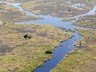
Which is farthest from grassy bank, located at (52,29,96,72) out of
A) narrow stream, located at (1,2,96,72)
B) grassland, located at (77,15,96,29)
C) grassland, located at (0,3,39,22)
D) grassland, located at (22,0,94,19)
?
grassland, located at (0,3,39,22)

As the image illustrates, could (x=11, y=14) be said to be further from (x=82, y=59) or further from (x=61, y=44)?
(x=82, y=59)

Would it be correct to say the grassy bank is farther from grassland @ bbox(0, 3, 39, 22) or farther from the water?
grassland @ bbox(0, 3, 39, 22)

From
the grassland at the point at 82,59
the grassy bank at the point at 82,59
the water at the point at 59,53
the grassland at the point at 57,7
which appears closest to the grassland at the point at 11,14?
the grassland at the point at 57,7

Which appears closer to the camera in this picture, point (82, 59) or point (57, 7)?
point (82, 59)

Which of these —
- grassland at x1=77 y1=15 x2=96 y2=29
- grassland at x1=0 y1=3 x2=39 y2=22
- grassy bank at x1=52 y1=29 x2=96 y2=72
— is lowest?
grassy bank at x1=52 y1=29 x2=96 y2=72

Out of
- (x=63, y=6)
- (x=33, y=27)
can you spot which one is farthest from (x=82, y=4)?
(x=33, y=27)

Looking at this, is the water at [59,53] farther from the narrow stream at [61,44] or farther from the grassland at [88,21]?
the grassland at [88,21]

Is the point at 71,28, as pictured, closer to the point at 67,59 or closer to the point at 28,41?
the point at 28,41

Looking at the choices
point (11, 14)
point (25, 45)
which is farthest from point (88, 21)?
point (25, 45)
